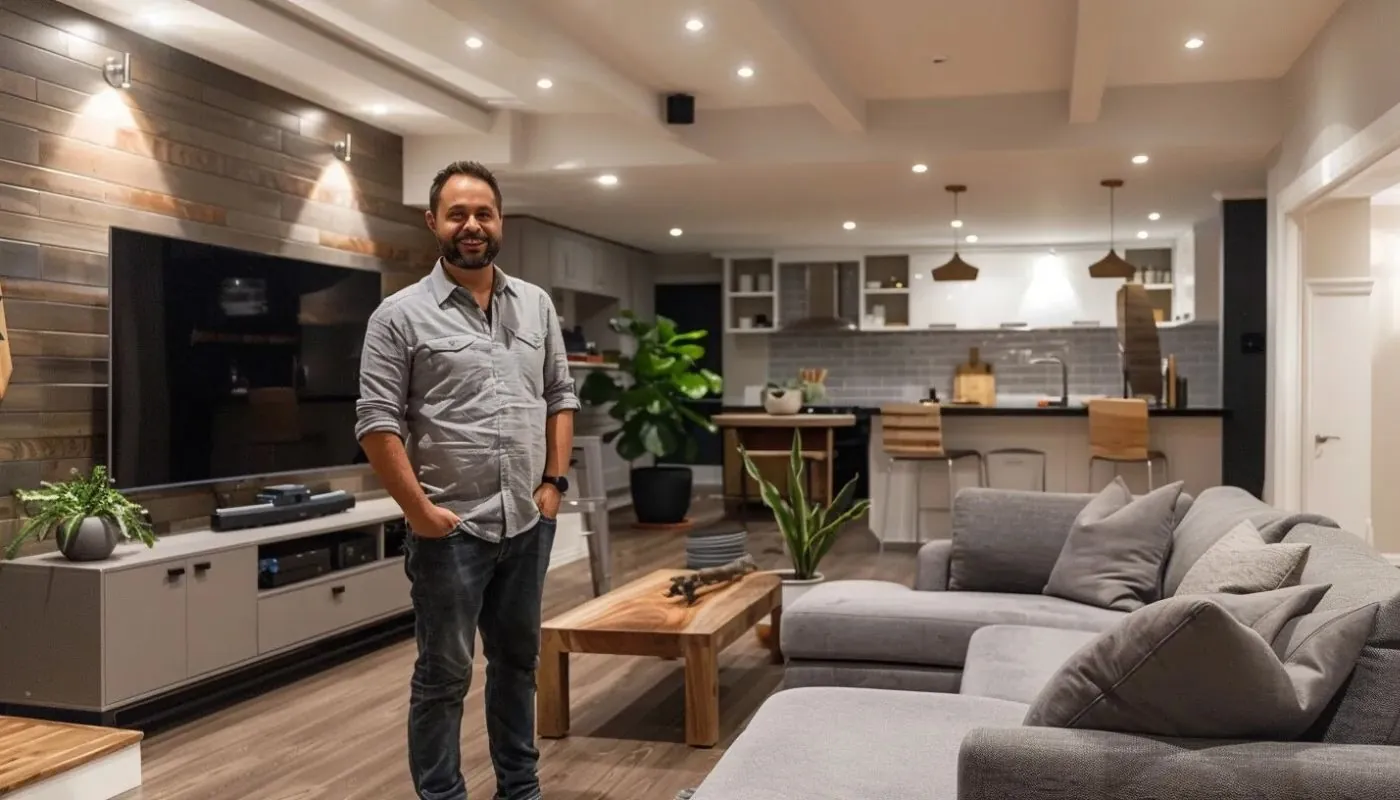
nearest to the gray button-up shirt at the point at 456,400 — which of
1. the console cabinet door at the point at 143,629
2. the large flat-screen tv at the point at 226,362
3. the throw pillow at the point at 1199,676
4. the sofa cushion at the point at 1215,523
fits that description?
the throw pillow at the point at 1199,676

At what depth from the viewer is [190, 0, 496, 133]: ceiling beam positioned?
443 centimetres

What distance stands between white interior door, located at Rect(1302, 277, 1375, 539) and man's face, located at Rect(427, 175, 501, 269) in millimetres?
4739

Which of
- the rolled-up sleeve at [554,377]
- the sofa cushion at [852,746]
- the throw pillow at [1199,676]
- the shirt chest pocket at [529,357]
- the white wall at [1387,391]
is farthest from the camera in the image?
the white wall at [1387,391]

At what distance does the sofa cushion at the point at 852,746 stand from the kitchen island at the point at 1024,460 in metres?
4.89

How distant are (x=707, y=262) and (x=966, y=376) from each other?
8.75ft

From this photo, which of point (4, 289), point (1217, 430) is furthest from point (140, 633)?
point (1217, 430)

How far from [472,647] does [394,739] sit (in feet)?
4.24

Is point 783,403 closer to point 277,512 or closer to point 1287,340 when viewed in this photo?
point 1287,340

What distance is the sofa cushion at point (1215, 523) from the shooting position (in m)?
2.87

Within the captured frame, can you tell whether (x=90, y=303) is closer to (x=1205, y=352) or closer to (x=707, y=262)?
(x=707, y=262)

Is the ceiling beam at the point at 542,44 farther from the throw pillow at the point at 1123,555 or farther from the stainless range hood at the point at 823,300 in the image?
the stainless range hood at the point at 823,300

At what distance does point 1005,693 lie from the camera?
2.67 metres

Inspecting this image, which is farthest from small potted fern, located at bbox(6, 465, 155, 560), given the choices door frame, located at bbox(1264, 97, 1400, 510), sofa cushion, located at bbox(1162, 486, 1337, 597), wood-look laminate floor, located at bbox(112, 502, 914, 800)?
door frame, located at bbox(1264, 97, 1400, 510)

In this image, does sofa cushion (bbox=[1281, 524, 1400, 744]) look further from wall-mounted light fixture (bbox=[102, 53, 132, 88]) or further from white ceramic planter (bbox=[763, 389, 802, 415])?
white ceramic planter (bbox=[763, 389, 802, 415])
